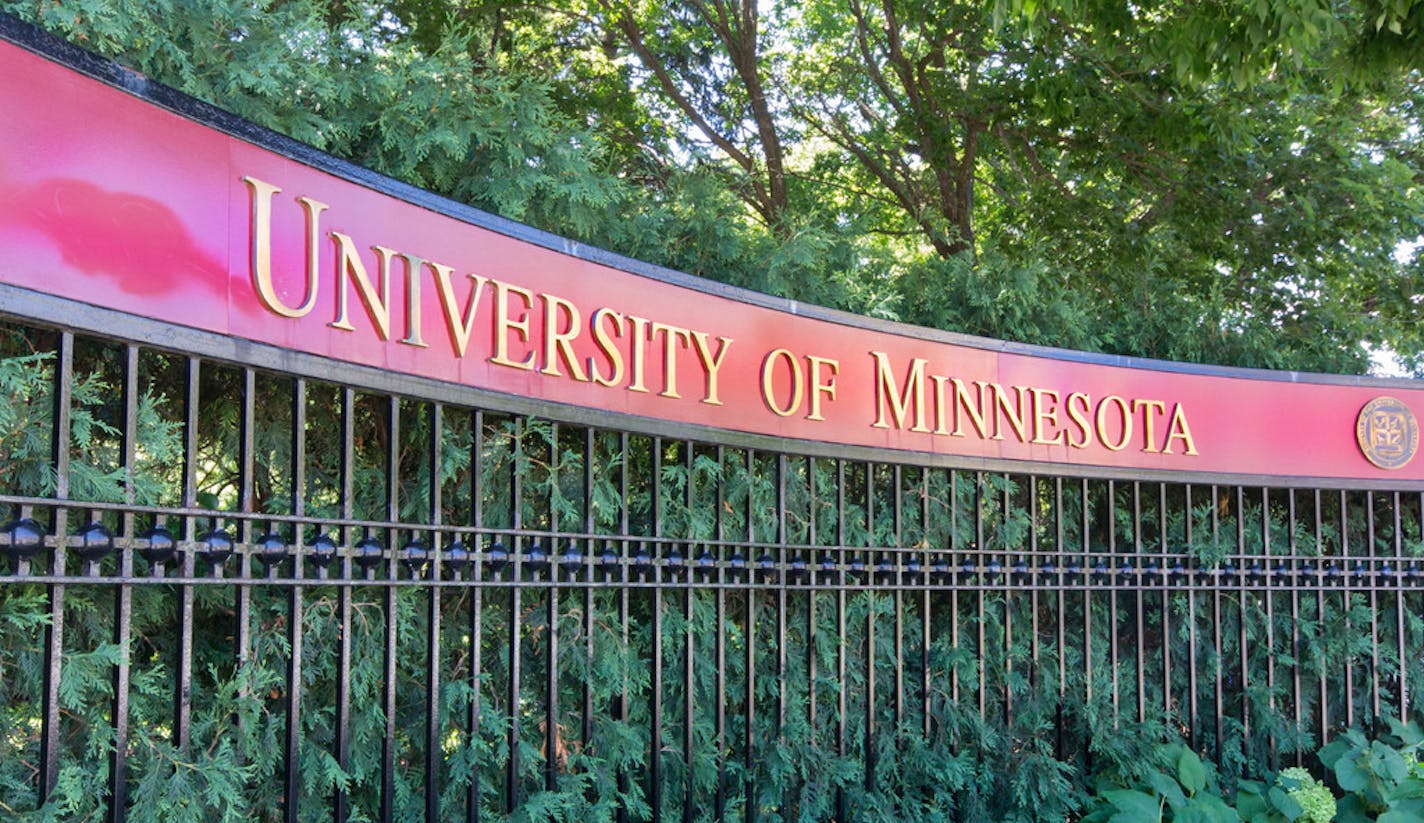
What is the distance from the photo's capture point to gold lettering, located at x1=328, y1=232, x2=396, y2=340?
3.48m

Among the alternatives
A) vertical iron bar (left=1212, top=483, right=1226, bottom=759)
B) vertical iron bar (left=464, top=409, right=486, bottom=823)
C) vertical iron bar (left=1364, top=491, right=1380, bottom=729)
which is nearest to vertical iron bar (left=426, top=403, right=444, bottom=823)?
vertical iron bar (left=464, top=409, right=486, bottom=823)

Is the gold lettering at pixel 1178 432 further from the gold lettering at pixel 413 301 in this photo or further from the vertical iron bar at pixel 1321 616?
the gold lettering at pixel 413 301

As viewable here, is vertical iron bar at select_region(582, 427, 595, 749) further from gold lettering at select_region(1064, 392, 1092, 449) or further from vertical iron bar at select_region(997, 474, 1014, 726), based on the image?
gold lettering at select_region(1064, 392, 1092, 449)

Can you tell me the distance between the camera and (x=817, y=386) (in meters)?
5.02

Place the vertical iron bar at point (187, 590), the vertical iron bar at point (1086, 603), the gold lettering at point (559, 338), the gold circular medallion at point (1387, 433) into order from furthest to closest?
1. the gold circular medallion at point (1387, 433)
2. the vertical iron bar at point (1086, 603)
3. the gold lettering at point (559, 338)
4. the vertical iron bar at point (187, 590)

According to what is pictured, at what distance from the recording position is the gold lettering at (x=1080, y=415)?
6.00m

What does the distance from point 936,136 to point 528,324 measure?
7.21 metres

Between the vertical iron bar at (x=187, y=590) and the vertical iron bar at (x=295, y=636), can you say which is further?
the vertical iron bar at (x=295, y=636)

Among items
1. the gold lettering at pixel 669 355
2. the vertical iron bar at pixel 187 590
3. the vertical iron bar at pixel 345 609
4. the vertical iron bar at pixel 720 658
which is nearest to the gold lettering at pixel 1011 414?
the vertical iron bar at pixel 720 658

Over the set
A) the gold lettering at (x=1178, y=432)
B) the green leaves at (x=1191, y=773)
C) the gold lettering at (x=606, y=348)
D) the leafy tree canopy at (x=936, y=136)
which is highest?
the leafy tree canopy at (x=936, y=136)

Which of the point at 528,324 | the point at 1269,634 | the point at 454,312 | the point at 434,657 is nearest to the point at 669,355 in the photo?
the point at 528,324

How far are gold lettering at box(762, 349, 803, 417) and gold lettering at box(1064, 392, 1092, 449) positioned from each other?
170 cm

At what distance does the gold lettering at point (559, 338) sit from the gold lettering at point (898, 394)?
5.24 feet

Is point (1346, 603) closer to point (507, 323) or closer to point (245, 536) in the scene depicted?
point (507, 323)
